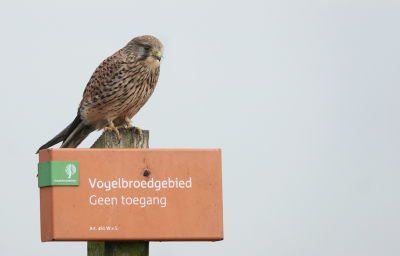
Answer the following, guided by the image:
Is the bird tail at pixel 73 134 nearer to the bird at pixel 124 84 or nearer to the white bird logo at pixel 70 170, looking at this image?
the bird at pixel 124 84

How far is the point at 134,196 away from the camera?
290 cm

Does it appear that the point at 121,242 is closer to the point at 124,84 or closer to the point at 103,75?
the point at 124,84

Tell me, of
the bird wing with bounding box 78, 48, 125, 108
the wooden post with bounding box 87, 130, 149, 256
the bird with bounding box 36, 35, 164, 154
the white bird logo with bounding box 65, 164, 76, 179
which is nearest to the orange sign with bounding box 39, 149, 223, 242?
the white bird logo with bounding box 65, 164, 76, 179

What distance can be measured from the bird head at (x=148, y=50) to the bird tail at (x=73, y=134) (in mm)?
719

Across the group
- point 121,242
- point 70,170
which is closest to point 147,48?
point 70,170

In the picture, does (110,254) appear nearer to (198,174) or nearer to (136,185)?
(136,185)

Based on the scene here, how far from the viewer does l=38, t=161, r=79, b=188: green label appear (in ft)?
9.44

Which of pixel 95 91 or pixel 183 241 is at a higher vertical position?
pixel 95 91

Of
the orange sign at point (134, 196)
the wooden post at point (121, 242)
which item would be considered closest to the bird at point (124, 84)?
the wooden post at point (121, 242)

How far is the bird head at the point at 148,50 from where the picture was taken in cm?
417

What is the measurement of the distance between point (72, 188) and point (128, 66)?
4.95ft

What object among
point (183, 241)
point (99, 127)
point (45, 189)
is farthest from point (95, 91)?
point (183, 241)

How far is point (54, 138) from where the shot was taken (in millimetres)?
4324

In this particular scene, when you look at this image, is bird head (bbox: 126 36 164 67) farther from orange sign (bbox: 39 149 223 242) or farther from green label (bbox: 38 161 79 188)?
green label (bbox: 38 161 79 188)
